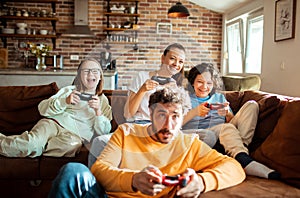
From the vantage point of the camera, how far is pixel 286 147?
74.1 inches

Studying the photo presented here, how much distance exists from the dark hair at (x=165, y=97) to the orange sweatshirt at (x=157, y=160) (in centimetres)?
15

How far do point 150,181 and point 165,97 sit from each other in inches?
14.4

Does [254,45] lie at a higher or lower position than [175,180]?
higher

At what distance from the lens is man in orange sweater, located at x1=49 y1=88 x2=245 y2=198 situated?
4.72 ft

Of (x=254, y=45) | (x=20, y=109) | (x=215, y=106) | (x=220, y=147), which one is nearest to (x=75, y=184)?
Answer: (x=215, y=106)

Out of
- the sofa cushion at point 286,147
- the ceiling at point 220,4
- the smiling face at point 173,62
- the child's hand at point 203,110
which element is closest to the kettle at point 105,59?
the smiling face at point 173,62

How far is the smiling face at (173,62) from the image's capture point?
1632mm

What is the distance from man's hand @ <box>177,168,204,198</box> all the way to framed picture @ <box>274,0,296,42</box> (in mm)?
3172

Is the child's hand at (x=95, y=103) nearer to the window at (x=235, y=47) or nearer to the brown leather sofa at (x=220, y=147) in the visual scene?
the brown leather sofa at (x=220, y=147)

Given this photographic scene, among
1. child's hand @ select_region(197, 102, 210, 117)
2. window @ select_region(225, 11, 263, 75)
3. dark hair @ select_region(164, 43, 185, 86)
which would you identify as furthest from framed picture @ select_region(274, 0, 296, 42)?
dark hair @ select_region(164, 43, 185, 86)

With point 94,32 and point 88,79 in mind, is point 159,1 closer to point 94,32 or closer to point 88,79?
point 94,32

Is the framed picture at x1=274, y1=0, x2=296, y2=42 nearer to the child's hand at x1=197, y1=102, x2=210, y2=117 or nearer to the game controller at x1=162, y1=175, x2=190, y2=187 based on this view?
the child's hand at x1=197, y1=102, x2=210, y2=117

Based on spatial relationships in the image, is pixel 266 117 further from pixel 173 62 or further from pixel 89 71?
→ pixel 89 71

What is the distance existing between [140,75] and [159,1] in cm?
579
